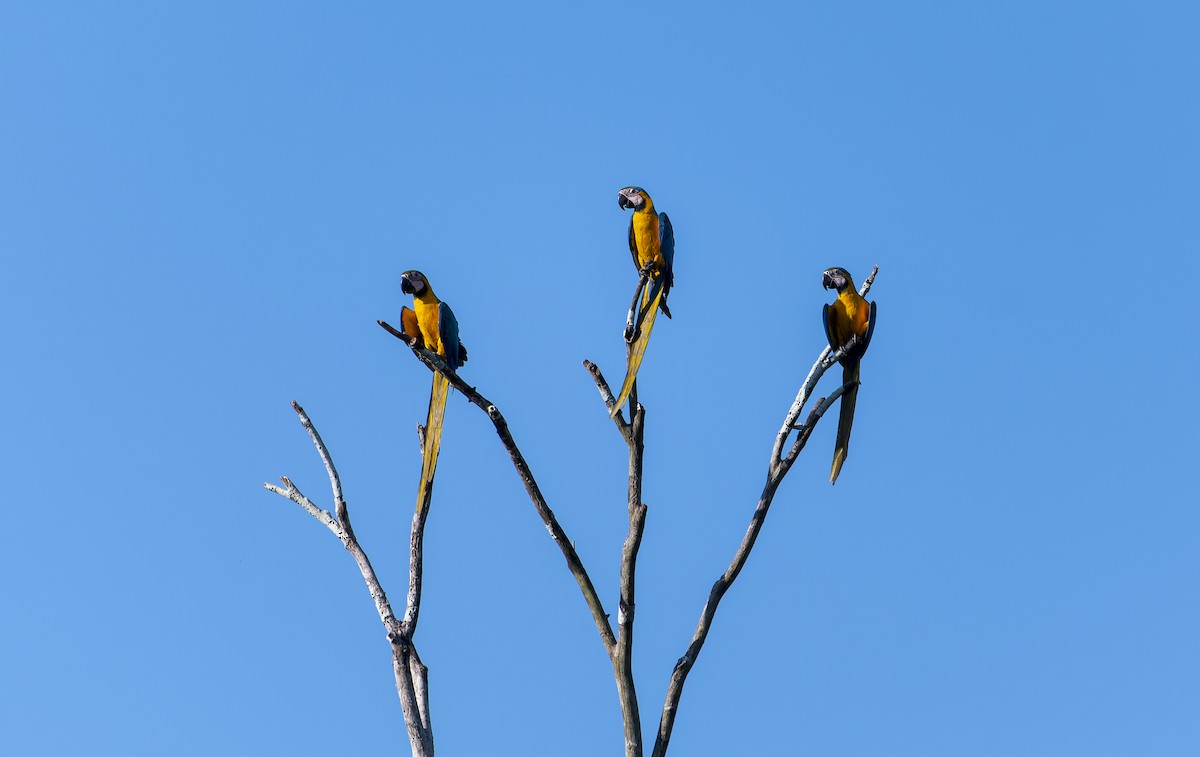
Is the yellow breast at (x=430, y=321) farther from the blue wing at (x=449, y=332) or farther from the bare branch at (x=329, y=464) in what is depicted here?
the bare branch at (x=329, y=464)

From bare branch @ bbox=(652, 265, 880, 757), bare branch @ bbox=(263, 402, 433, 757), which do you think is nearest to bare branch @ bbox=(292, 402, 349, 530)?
bare branch @ bbox=(263, 402, 433, 757)

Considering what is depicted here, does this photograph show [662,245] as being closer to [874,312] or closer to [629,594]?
[874,312]

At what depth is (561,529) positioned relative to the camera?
6.20 metres

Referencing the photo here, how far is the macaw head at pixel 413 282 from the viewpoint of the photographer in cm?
733

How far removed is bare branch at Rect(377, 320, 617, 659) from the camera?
6.10 m

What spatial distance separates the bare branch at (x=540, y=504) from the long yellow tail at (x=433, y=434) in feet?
1.54

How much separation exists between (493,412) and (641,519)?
3.09ft

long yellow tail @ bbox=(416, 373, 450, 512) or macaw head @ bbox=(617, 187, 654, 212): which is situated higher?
macaw head @ bbox=(617, 187, 654, 212)

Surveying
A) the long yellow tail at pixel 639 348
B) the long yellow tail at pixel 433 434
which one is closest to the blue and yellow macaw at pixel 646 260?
the long yellow tail at pixel 639 348

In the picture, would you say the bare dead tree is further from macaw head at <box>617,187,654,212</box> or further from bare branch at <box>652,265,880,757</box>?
macaw head at <box>617,187,654,212</box>

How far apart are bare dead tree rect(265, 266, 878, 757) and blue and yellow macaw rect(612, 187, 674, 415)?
554mm

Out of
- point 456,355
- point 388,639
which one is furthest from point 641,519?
point 456,355

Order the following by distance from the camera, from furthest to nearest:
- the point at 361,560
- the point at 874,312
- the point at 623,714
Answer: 1. the point at 874,312
2. the point at 361,560
3. the point at 623,714

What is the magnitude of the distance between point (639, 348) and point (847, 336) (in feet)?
4.27
